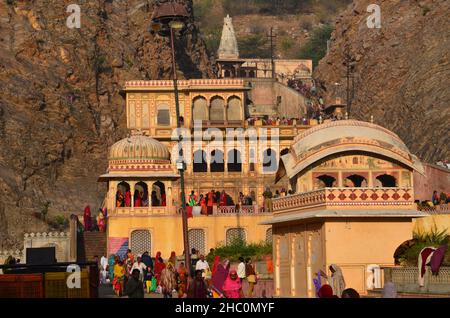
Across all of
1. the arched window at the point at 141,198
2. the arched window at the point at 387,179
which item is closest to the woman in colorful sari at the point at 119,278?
the arched window at the point at 387,179

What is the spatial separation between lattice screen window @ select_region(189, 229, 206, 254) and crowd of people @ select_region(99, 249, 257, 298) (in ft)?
23.6

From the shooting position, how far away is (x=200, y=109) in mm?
74625

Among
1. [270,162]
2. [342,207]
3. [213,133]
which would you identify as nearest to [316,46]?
[213,133]

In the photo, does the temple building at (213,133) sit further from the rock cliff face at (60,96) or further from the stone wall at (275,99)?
the stone wall at (275,99)

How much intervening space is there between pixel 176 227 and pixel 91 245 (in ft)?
14.1

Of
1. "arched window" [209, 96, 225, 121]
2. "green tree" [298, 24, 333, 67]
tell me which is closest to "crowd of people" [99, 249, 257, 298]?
"arched window" [209, 96, 225, 121]

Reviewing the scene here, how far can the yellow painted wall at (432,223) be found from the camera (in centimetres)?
3922

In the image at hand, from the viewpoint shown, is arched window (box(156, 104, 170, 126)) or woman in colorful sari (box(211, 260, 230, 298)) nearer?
woman in colorful sari (box(211, 260, 230, 298))

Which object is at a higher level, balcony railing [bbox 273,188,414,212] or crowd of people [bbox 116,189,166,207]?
crowd of people [bbox 116,189,166,207]

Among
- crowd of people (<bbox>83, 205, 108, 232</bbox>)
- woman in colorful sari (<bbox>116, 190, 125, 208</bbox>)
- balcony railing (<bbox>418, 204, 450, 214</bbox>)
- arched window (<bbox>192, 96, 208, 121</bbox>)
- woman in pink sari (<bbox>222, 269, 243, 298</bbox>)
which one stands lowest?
woman in pink sari (<bbox>222, 269, 243, 298</bbox>)

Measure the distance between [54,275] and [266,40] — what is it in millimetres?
163062

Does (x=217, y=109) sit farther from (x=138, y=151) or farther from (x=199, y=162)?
(x=138, y=151)

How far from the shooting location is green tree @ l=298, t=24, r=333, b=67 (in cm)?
17812

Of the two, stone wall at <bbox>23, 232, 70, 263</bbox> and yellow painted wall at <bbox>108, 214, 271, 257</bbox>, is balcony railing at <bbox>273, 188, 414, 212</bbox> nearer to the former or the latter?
yellow painted wall at <bbox>108, 214, 271, 257</bbox>
